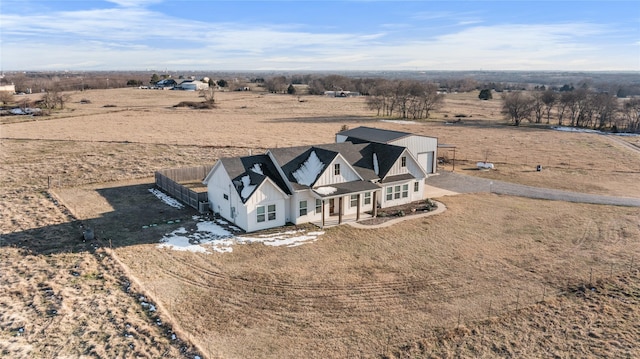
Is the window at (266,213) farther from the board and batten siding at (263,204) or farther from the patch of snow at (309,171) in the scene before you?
the patch of snow at (309,171)

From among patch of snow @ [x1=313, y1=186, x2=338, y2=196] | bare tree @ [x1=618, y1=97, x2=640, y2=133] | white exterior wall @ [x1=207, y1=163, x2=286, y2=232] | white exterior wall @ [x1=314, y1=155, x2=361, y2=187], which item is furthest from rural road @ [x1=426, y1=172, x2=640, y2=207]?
bare tree @ [x1=618, y1=97, x2=640, y2=133]

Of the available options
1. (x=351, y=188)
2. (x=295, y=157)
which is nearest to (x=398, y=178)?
(x=351, y=188)

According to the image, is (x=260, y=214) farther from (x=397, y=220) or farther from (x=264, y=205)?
(x=397, y=220)

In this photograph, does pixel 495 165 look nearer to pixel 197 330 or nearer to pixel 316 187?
pixel 316 187

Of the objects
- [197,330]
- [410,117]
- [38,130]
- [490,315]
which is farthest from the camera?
[410,117]

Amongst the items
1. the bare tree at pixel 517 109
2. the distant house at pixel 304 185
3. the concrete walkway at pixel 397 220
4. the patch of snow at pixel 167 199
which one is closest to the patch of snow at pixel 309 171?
the distant house at pixel 304 185

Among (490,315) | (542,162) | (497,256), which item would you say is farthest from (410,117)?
(490,315)

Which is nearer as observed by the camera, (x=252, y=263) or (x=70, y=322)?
(x=70, y=322)

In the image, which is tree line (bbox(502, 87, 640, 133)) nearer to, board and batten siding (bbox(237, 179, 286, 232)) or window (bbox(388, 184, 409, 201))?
window (bbox(388, 184, 409, 201))
